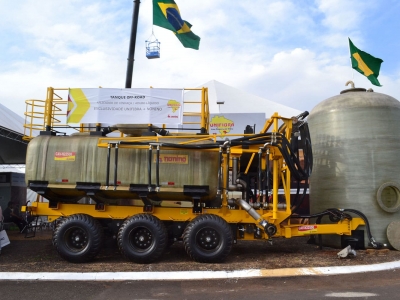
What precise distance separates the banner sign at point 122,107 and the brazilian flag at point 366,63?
21.1 ft

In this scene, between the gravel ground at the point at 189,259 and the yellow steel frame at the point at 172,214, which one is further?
the yellow steel frame at the point at 172,214

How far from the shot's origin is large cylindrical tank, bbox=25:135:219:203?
29.8 ft

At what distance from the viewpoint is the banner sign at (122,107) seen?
1025 cm

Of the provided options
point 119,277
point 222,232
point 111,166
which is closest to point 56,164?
point 111,166

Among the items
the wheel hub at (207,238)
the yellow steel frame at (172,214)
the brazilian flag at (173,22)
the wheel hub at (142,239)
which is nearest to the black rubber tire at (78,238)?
the yellow steel frame at (172,214)

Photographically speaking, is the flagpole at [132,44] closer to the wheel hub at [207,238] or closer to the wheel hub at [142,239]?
the wheel hub at [142,239]

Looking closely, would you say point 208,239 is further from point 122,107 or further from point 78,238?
point 122,107

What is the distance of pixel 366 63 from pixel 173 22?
22.4 feet

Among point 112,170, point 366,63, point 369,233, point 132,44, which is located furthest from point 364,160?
point 132,44

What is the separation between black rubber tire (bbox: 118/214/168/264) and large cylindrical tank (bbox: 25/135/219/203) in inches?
29.1

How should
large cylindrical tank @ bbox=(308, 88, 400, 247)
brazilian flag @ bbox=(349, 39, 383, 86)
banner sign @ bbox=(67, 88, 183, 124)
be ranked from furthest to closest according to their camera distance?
brazilian flag @ bbox=(349, 39, 383, 86), banner sign @ bbox=(67, 88, 183, 124), large cylindrical tank @ bbox=(308, 88, 400, 247)

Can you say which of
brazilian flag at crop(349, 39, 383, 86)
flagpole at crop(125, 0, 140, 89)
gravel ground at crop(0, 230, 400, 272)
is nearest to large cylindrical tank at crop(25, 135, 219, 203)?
gravel ground at crop(0, 230, 400, 272)

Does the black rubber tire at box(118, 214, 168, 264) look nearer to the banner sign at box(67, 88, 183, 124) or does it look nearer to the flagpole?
the banner sign at box(67, 88, 183, 124)

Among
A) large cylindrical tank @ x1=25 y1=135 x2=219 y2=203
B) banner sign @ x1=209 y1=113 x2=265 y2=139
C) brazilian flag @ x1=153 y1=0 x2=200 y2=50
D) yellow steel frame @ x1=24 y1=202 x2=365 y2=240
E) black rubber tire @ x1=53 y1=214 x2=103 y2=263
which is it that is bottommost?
black rubber tire @ x1=53 y1=214 x2=103 y2=263
